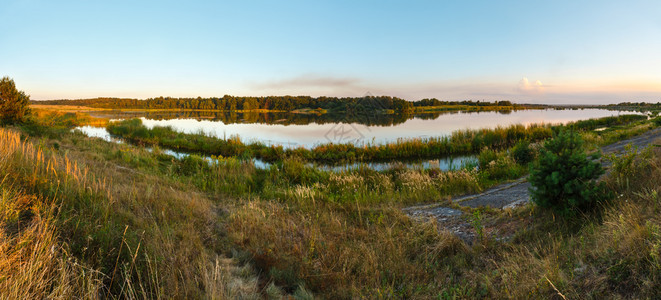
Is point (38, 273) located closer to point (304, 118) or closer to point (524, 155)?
point (524, 155)

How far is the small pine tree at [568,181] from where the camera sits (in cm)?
414

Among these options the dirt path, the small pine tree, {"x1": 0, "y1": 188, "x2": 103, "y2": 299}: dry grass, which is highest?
the small pine tree

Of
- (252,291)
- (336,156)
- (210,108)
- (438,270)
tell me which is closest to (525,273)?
(438,270)

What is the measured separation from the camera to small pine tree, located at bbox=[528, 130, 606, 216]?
13.6 feet

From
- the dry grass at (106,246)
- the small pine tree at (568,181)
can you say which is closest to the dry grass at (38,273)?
the dry grass at (106,246)

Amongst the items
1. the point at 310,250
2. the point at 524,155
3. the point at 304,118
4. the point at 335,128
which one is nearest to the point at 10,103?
the point at 310,250

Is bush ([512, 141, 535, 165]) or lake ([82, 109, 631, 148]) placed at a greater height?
lake ([82, 109, 631, 148])

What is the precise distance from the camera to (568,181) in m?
4.23

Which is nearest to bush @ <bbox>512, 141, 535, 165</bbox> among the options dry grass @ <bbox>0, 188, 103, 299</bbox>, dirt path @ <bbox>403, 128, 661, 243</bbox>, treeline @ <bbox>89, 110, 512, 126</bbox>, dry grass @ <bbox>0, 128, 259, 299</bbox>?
dirt path @ <bbox>403, 128, 661, 243</bbox>

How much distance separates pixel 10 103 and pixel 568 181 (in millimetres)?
33416

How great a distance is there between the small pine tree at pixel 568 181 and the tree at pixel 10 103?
32244mm

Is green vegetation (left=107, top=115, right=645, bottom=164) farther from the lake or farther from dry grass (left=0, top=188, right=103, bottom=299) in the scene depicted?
dry grass (left=0, top=188, right=103, bottom=299)

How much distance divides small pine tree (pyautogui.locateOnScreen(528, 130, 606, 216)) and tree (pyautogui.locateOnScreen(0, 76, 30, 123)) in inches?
1269

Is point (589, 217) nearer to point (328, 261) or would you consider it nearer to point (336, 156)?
point (328, 261)
